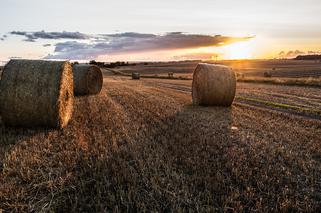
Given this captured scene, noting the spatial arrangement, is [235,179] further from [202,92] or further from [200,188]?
[202,92]

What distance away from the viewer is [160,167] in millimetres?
5805

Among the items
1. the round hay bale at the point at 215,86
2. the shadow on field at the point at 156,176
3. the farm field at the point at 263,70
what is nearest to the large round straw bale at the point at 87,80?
the round hay bale at the point at 215,86

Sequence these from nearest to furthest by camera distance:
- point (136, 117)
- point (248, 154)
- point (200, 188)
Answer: point (200, 188), point (248, 154), point (136, 117)

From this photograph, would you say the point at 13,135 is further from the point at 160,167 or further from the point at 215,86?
the point at 215,86

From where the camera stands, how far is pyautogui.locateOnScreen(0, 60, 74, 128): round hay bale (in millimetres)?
8672

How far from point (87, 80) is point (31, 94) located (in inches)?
412

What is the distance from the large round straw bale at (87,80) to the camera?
18.9 m

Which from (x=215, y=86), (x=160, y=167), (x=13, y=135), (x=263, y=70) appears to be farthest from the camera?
(x=263, y=70)

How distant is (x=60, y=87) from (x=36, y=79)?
25.1 inches

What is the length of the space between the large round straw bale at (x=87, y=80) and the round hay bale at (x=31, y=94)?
31.7 ft

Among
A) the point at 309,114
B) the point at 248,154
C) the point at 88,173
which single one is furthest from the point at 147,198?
the point at 309,114

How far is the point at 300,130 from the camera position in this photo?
9250 millimetres

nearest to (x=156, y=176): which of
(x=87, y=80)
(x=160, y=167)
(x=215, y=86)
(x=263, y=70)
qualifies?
(x=160, y=167)

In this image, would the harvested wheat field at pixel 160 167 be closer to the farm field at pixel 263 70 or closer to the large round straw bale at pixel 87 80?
the large round straw bale at pixel 87 80
